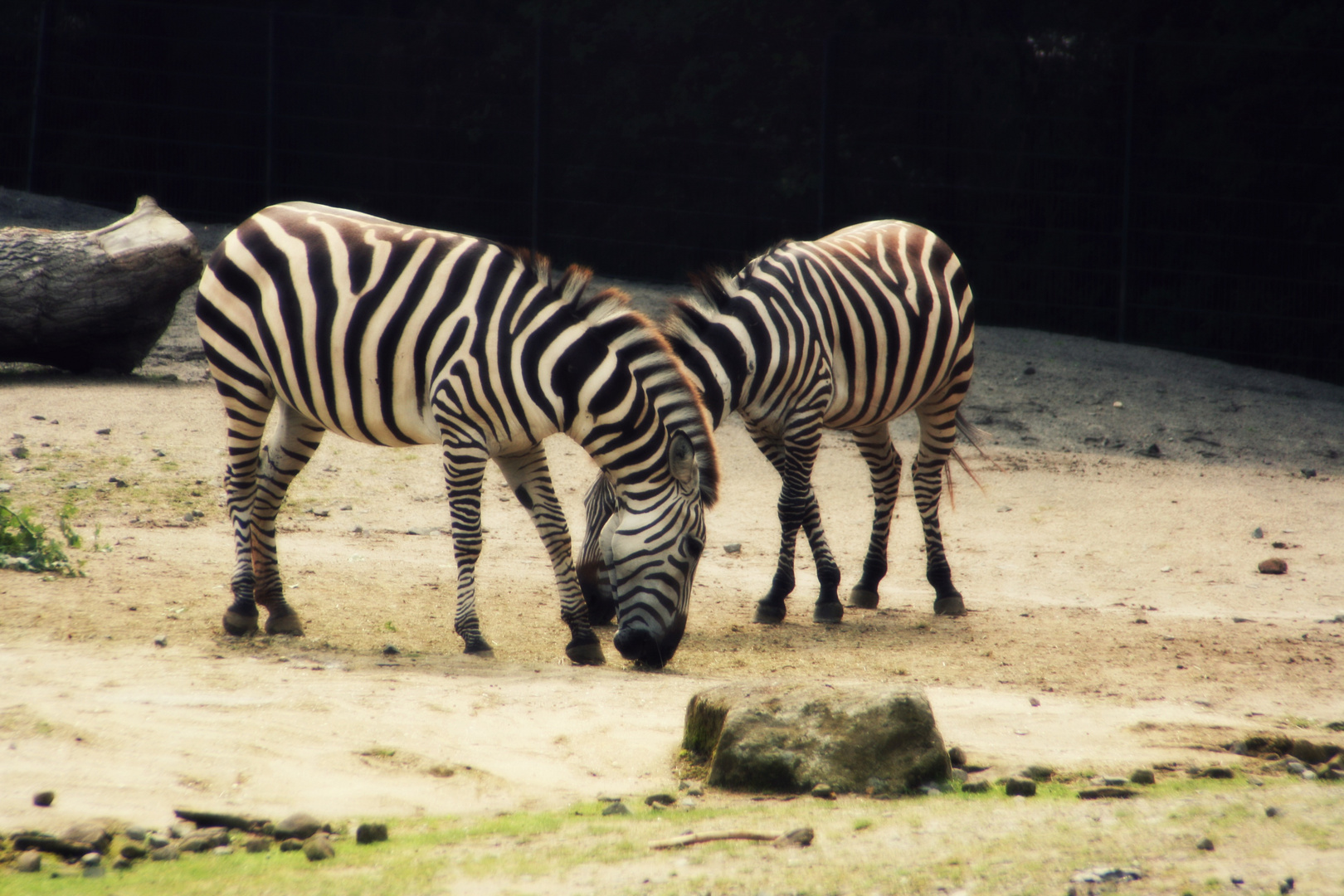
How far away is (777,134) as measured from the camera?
1275 centimetres

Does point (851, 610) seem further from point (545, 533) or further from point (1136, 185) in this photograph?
point (1136, 185)

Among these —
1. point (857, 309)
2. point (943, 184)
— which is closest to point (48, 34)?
point (943, 184)

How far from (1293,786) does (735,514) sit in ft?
16.6

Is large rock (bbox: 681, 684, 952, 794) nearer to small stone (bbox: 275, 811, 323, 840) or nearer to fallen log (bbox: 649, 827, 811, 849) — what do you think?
fallen log (bbox: 649, 827, 811, 849)

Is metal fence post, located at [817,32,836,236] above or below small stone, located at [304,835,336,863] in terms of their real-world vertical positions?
above

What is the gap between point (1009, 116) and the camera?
11.7 metres

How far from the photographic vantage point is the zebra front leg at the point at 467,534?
4734 millimetres

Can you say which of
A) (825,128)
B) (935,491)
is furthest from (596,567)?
(825,128)

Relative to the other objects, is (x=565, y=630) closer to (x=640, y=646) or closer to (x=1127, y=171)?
(x=640, y=646)

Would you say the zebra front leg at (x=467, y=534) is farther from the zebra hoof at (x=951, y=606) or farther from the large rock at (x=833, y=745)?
the zebra hoof at (x=951, y=606)

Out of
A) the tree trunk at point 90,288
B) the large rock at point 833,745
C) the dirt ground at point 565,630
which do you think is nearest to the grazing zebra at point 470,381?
the dirt ground at point 565,630

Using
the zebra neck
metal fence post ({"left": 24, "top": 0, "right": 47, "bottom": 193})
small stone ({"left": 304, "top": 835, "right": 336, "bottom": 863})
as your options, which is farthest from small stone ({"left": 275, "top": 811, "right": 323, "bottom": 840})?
metal fence post ({"left": 24, "top": 0, "right": 47, "bottom": 193})

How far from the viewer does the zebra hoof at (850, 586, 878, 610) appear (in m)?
6.21

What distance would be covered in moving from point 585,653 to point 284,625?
51.3 inches
